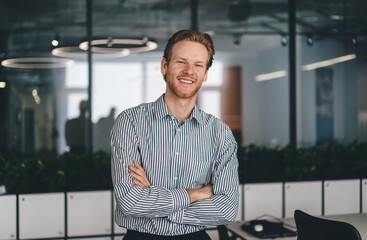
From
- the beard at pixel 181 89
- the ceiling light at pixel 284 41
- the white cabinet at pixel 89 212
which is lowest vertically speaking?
the white cabinet at pixel 89 212

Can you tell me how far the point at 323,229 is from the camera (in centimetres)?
208

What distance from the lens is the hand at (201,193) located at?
1.86 meters

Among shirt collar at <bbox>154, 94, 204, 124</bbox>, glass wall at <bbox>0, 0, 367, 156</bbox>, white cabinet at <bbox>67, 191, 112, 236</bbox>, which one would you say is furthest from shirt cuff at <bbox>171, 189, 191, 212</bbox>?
glass wall at <bbox>0, 0, 367, 156</bbox>

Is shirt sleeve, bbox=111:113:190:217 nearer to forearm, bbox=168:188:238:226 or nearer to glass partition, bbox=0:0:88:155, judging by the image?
forearm, bbox=168:188:238:226

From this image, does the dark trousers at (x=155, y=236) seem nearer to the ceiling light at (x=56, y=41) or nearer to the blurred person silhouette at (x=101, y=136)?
the blurred person silhouette at (x=101, y=136)

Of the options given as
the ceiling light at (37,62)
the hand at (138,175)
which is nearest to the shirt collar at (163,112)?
the hand at (138,175)

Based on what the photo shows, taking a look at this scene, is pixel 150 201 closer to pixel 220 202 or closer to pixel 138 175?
pixel 138 175

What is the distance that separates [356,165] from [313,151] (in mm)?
491

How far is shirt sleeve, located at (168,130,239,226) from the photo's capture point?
1838 mm

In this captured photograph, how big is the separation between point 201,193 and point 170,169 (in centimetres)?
18

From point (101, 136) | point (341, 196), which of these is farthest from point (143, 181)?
point (101, 136)

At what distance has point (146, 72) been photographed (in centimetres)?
538

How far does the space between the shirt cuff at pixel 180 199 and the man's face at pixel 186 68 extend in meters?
0.44

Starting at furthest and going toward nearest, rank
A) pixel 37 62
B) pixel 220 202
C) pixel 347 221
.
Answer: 1. pixel 37 62
2. pixel 347 221
3. pixel 220 202
